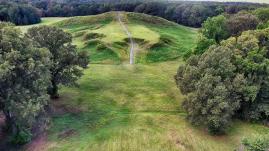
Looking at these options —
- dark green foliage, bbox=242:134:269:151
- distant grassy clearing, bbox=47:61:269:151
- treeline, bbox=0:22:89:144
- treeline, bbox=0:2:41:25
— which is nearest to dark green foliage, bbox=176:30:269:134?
distant grassy clearing, bbox=47:61:269:151

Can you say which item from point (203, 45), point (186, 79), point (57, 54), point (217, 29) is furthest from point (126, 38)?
point (186, 79)

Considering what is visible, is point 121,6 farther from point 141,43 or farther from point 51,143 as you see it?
point 51,143

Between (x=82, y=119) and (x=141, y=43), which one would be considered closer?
(x=82, y=119)

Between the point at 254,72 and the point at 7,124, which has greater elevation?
the point at 254,72

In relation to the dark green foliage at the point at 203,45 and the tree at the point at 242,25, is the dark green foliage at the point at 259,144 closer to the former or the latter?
the dark green foliage at the point at 203,45

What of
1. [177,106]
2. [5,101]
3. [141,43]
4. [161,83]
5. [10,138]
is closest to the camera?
[5,101]

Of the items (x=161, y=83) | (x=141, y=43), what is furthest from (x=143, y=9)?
(x=161, y=83)

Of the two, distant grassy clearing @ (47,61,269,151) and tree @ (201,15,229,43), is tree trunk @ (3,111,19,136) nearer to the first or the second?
distant grassy clearing @ (47,61,269,151)

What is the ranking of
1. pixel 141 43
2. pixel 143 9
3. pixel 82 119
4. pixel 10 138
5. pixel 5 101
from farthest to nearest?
pixel 143 9 → pixel 141 43 → pixel 82 119 → pixel 10 138 → pixel 5 101
